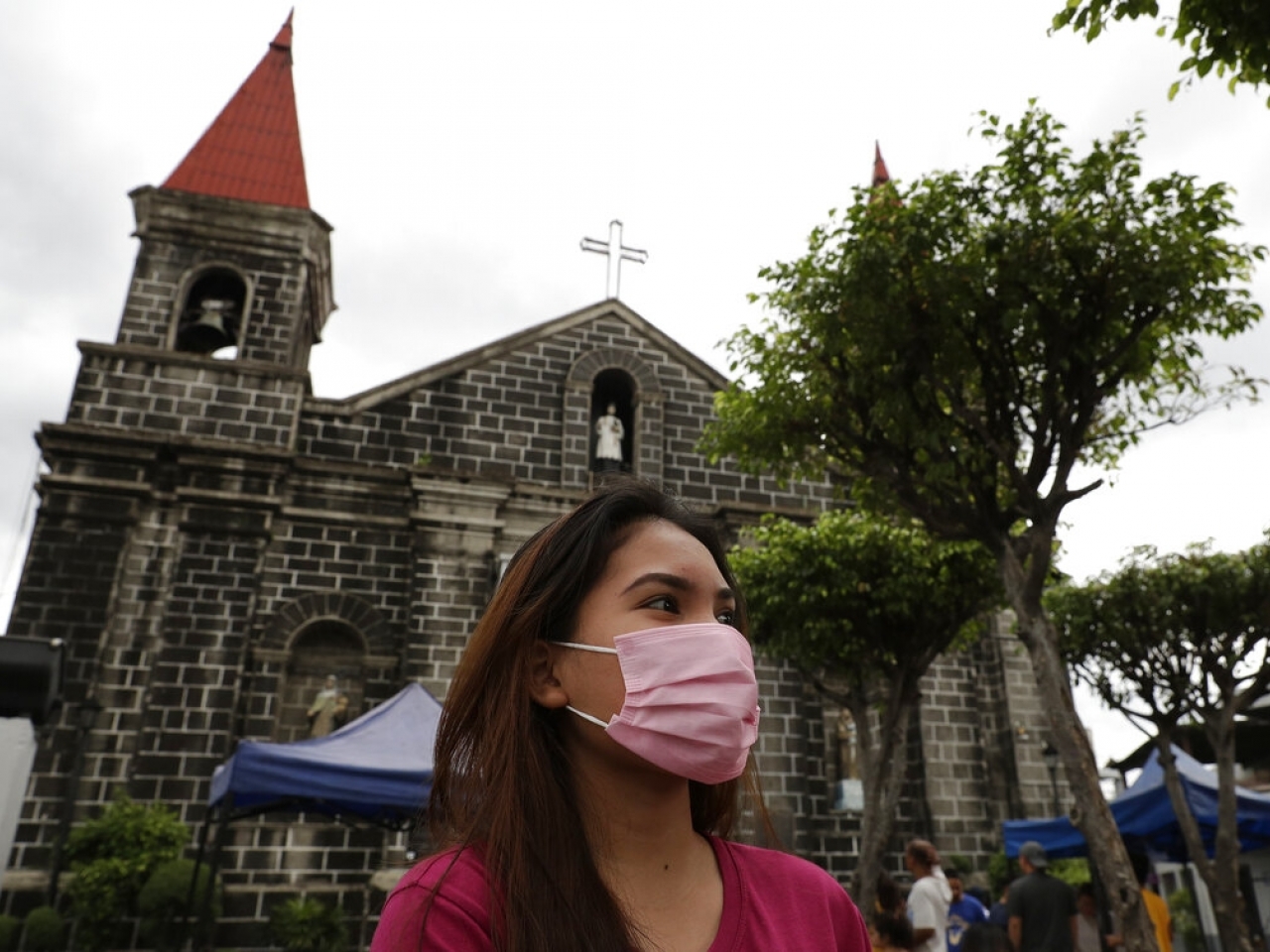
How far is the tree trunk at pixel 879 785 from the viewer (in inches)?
440

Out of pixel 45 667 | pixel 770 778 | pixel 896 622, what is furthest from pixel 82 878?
pixel 896 622

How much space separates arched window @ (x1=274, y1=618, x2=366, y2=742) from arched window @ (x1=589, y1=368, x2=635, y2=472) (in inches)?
175

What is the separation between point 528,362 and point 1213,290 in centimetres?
980

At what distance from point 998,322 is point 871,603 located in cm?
480

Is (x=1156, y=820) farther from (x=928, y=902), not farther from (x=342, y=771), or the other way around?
(x=342, y=771)

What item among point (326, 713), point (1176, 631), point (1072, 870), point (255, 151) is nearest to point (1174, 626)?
point (1176, 631)

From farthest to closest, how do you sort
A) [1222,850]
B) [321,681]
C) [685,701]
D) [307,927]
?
[321,681]
[307,927]
[1222,850]
[685,701]

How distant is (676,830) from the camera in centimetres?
Answer: 161

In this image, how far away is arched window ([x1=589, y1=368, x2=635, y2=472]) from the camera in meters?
15.0

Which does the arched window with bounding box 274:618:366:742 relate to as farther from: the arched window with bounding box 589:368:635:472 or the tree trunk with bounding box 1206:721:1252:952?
the tree trunk with bounding box 1206:721:1252:952

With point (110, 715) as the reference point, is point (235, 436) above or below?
above

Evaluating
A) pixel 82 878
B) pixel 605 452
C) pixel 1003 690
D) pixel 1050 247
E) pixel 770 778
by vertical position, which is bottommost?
pixel 82 878

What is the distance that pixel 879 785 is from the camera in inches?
460

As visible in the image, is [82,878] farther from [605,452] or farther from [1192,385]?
[1192,385]
